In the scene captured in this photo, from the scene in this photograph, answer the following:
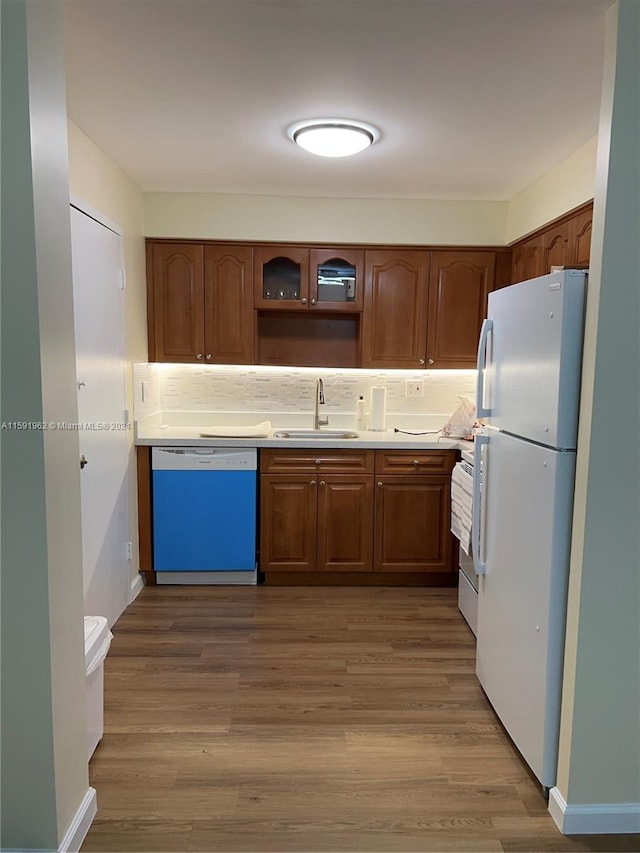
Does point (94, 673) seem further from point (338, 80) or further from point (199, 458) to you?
point (338, 80)

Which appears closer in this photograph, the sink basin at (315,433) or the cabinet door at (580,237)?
the cabinet door at (580,237)

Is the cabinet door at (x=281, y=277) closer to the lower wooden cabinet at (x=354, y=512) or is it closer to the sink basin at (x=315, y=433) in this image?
the sink basin at (x=315, y=433)

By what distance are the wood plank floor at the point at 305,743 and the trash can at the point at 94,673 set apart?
9cm

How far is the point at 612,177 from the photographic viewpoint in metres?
1.58

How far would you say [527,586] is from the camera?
1.96 m

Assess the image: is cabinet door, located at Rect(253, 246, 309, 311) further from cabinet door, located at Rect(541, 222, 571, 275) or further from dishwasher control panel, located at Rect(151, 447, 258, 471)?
cabinet door, located at Rect(541, 222, 571, 275)

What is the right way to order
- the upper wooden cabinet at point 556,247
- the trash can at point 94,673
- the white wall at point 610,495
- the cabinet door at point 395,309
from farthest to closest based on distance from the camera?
the cabinet door at point 395,309
the upper wooden cabinet at point 556,247
the trash can at point 94,673
the white wall at point 610,495

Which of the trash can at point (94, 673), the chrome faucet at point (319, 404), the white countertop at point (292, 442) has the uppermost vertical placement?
the chrome faucet at point (319, 404)

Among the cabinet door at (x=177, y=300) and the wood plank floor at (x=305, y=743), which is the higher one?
the cabinet door at (x=177, y=300)

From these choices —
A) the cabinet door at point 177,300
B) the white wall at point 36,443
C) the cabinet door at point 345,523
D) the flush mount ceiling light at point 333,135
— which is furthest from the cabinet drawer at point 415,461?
the white wall at point 36,443

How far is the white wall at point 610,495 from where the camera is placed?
158 centimetres

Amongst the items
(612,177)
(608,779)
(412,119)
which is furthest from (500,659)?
(412,119)

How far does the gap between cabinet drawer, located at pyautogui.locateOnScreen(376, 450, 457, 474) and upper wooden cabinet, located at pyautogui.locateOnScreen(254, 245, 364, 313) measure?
1.06 meters

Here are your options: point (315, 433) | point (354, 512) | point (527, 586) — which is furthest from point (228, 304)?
point (527, 586)
